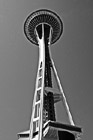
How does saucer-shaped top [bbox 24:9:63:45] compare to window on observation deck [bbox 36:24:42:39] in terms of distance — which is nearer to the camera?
window on observation deck [bbox 36:24:42:39]

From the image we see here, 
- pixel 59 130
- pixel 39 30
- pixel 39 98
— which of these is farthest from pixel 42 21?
pixel 59 130

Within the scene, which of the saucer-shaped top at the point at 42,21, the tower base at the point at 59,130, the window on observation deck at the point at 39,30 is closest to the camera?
the tower base at the point at 59,130

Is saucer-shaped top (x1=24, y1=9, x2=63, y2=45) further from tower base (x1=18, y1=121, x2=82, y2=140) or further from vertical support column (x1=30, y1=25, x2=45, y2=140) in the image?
tower base (x1=18, y1=121, x2=82, y2=140)

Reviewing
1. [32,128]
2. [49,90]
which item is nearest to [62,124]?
[32,128]

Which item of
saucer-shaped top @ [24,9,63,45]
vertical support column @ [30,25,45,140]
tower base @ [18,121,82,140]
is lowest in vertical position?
tower base @ [18,121,82,140]

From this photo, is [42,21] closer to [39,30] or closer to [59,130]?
[39,30]

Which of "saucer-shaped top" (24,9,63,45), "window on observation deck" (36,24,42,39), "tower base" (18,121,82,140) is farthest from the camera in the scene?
"saucer-shaped top" (24,9,63,45)

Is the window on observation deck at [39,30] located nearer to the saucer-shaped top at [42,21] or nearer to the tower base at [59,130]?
the saucer-shaped top at [42,21]

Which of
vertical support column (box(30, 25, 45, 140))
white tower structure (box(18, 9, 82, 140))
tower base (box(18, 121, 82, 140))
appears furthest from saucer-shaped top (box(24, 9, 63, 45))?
tower base (box(18, 121, 82, 140))

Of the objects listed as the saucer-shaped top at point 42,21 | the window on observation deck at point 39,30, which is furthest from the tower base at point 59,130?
the saucer-shaped top at point 42,21
